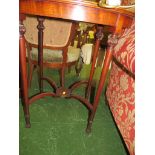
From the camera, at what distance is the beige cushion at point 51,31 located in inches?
57.7

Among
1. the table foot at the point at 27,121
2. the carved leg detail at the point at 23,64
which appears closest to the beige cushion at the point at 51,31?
the carved leg detail at the point at 23,64

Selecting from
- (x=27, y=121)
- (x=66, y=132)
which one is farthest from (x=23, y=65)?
(x=66, y=132)

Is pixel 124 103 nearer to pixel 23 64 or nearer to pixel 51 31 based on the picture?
pixel 23 64

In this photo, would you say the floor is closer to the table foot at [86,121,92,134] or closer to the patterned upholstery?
the table foot at [86,121,92,134]

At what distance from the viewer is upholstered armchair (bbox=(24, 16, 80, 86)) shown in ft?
4.83

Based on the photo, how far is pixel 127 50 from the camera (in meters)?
1.05

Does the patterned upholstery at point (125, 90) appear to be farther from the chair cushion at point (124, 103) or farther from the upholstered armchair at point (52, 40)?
the upholstered armchair at point (52, 40)

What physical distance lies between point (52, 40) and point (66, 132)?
66cm

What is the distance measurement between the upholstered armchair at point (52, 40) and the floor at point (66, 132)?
0.33 metres

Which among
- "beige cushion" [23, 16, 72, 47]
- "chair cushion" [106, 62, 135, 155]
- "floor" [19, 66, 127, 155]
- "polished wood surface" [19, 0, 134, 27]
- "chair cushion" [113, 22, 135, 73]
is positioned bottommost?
"floor" [19, 66, 127, 155]

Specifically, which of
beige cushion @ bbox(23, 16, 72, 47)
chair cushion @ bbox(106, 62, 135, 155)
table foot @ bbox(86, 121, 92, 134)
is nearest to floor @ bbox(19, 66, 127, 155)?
table foot @ bbox(86, 121, 92, 134)
